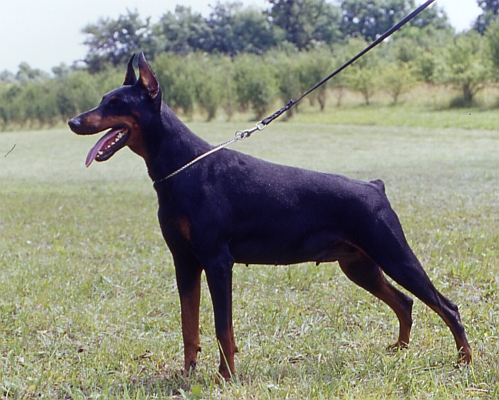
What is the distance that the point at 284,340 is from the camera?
4082 millimetres

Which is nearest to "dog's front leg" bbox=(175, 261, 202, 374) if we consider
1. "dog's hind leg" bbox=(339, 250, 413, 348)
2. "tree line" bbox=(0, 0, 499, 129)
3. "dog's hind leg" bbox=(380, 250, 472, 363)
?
"dog's hind leg" bbox=(339, 250, 413, 348)

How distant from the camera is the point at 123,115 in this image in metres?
3.33

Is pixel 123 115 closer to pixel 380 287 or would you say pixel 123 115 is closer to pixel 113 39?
pixel 380 287

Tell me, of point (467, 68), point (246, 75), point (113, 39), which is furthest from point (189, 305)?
point (113, 39)

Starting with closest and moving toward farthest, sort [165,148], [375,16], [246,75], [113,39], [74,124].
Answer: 1. [74,124]
2. [165,148]
3. [246,75]
4. [113,39]
5. [375,16]

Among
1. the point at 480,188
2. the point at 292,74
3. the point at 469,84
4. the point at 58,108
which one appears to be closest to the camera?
the point at 480,188

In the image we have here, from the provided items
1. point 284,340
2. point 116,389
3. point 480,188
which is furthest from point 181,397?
point 480,188

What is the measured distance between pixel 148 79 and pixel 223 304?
3.99 feet

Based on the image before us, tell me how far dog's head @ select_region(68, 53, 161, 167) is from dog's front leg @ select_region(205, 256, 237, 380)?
79 cm

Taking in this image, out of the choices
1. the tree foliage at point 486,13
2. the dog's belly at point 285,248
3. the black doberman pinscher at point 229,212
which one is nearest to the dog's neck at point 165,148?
the black doberman pinscher at point 229,212

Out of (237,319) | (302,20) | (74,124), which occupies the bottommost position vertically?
(237,319)

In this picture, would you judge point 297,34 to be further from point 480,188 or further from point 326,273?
point 326,273

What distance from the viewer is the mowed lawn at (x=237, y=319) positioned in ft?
11.2

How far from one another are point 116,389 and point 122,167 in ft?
56.7
